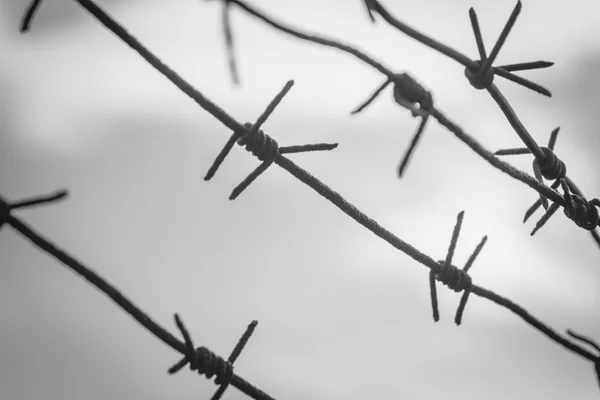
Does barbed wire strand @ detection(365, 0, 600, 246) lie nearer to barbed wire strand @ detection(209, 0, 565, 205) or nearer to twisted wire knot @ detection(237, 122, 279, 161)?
barbed wire strand @ detection(209, 0, 565, 205)

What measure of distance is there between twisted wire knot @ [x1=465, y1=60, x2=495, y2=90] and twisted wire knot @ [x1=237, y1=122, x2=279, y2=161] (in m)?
0.78

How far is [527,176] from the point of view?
2.23m

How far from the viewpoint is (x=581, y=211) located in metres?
2.49

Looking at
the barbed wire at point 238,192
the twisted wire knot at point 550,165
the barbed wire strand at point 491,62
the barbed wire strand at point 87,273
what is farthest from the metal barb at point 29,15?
the twisted wire knot at point 550,165

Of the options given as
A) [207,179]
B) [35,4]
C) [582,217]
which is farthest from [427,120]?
[35,4]

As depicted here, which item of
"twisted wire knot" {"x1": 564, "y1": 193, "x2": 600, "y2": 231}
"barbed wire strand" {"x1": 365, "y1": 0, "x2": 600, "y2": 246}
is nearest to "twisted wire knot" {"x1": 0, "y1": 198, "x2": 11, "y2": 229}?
"barbed wire strand" {"x1": 365, "y1": 0, "x2": 600, "y2": 246}

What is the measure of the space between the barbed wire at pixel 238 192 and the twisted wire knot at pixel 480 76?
0.73 feet

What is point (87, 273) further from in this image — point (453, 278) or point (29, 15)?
point (453, 278)

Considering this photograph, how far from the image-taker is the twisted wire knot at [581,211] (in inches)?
97.1

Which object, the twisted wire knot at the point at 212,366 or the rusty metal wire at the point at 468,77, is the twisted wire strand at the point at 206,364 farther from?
the rusty metal wire at the point at 468,77

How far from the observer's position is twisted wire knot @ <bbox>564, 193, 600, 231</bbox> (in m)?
2.47

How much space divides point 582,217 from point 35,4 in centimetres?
226

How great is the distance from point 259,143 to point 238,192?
0.19 metres

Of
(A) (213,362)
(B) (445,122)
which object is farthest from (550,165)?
(A) (213,362)
